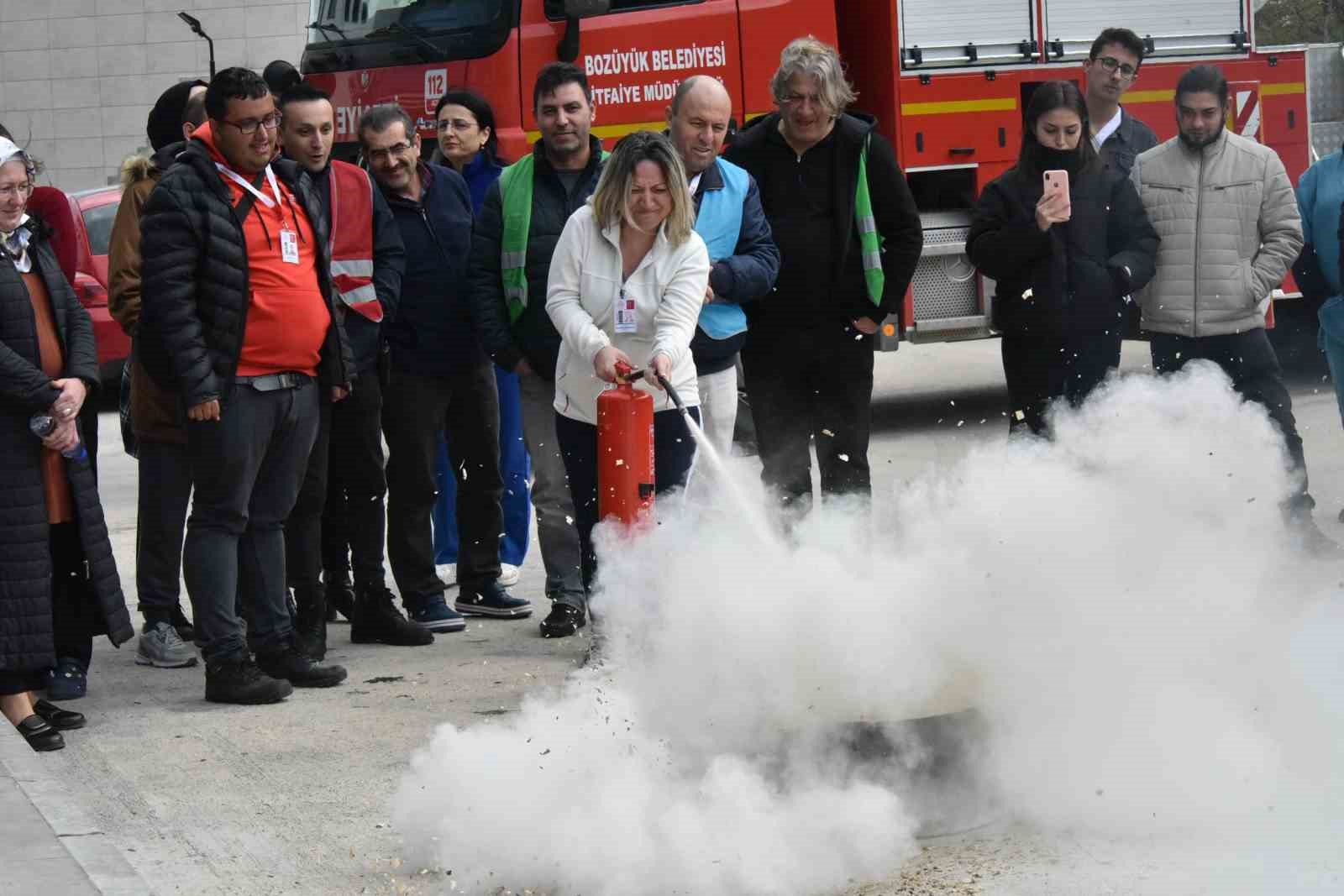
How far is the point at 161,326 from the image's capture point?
5836 mm

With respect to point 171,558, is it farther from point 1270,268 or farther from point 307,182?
point 1270,268

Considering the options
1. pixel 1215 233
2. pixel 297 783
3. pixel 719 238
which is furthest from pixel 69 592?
pixel 1215 233

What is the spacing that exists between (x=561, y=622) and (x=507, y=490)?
3.86 ft

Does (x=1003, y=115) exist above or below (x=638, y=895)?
above

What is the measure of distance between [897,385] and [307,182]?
8.35 meters

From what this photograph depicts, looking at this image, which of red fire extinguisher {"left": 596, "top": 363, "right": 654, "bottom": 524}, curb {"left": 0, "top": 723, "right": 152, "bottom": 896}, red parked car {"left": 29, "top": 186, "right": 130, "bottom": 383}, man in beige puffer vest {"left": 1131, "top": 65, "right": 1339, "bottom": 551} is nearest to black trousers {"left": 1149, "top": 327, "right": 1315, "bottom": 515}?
man in beige puffer vest {"left": 1131, "top": 65, "right": 1339, "bottom": 551}

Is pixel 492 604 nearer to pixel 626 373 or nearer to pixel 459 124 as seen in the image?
pixel 459 124

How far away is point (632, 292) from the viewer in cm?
577

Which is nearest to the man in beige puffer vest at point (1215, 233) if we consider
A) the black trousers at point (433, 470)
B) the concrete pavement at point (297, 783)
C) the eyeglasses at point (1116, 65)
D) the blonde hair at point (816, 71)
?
the eyeglasses at point (1116, 65)

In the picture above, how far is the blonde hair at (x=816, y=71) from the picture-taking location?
6.45 metres

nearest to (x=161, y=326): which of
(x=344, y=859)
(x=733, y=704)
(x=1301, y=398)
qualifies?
(x=344, y=859)

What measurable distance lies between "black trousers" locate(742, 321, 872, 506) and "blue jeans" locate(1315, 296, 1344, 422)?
264 centimetres

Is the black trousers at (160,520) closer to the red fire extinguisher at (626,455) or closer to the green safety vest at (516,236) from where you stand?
the green safety vest at (516,236)

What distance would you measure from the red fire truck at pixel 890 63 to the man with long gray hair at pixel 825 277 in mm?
3390
